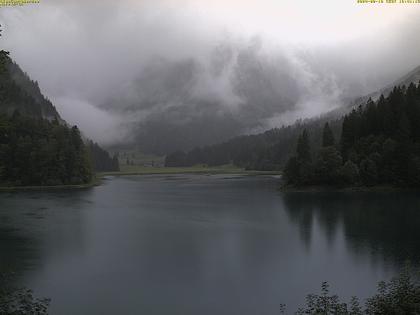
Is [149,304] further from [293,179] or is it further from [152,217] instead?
[293,179]

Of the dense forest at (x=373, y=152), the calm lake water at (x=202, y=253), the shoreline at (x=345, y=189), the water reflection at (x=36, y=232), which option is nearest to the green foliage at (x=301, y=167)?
the dense forest at (x=373, y=152)

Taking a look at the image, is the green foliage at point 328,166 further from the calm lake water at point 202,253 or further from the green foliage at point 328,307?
the green foliage at point 328,307

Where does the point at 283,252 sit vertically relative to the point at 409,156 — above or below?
below

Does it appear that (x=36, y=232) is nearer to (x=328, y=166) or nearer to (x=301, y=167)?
(x=301, y=167)

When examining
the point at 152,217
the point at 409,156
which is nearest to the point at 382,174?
the point at 409,156

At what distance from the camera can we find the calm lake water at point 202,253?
48.8 m

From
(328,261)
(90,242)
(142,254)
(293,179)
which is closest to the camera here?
(328,261)

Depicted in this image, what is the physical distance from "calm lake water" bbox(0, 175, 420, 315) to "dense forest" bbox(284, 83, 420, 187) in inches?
1324

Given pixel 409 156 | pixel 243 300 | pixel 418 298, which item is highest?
pixel 409 156

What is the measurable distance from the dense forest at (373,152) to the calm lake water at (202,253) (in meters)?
33.6

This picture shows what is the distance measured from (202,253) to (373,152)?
372 ft

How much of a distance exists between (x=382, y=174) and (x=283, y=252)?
103 meters

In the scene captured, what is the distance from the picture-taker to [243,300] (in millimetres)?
47656

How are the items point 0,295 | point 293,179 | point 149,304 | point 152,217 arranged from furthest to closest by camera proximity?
point 293,179 < point 152,217 < point 149,304 < point 0,295
